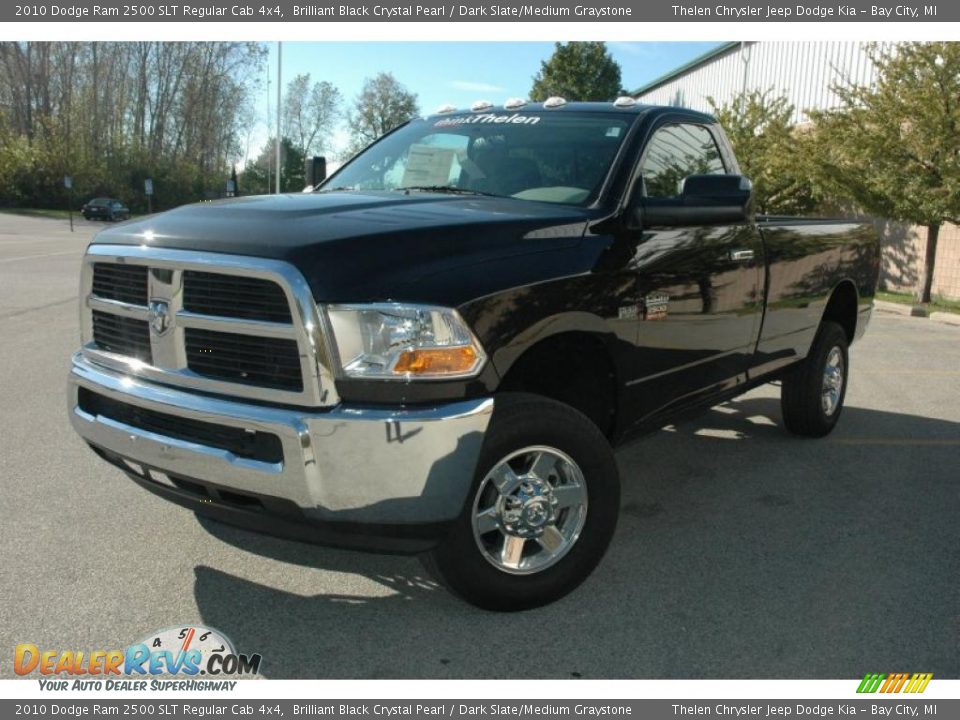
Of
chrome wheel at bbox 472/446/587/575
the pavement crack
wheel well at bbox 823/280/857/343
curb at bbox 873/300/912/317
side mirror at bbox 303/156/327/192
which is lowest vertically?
the pavement crack

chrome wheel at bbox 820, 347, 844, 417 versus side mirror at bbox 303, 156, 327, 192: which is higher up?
side mirror at bbox 303, 156, 327, 192

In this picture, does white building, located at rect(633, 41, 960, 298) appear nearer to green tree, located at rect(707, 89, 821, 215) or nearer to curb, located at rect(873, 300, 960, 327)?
green tree, located at rect(707, 89, 821, 215)

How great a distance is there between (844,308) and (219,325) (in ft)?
15.9

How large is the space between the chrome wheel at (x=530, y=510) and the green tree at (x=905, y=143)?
14.1m

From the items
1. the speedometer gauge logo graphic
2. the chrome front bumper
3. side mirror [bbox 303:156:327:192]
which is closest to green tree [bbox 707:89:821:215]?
side mirror [bbox 303:156:327:192]

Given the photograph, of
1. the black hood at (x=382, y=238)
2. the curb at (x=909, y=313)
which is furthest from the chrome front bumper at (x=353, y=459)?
the curb at (x=909, y=313)

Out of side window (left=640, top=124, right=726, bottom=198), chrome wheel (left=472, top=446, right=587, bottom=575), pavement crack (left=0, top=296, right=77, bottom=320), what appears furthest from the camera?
pavement crack (left=0, top=296, right=77, bottom=320)

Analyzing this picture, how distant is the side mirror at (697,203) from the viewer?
12.3 feet

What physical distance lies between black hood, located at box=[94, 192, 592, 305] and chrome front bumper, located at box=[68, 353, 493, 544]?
0.39 m

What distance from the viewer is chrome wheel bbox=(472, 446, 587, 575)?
313 cm

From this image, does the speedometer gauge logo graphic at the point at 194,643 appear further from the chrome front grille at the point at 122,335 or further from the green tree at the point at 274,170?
the green tree at the point at 274,170

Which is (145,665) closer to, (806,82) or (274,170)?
(806,82)

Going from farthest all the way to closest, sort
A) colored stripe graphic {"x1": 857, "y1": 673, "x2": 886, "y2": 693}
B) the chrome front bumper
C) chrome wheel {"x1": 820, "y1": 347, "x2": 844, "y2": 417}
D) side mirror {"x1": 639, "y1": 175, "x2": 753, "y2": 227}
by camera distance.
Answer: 1. chrome wheel {"x1": 820, "y1": 347, "x2": 844, "y2": 417}
2. side mirror {"x1": 639, "y1": 175, "x2": 753, "y2": 227}
3. colored stripe graphic {"x1": 857, "y1": 673, "x2": 886, "y2": 693}
4. the chrome front bumper
